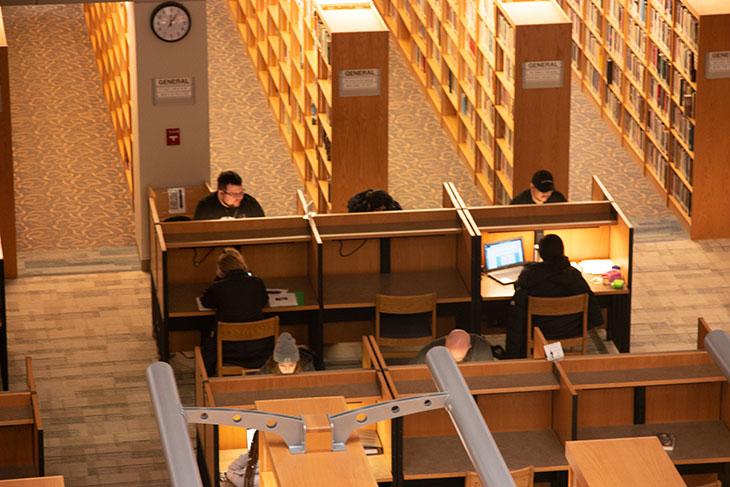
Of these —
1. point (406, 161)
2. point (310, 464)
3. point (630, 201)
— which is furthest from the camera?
point (406, 161)

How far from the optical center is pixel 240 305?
8.90 meters

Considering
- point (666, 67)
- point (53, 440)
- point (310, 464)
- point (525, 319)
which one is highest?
point (666, 67)

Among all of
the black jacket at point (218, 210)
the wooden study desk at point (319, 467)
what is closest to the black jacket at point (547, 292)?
the black jacket at point (218, 210)

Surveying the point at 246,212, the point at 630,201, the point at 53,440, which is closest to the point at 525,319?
the point at 246,212

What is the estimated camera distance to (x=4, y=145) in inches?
422

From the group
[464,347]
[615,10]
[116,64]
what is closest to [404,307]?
[464,347]

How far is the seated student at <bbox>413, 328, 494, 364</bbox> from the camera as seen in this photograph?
310 inches

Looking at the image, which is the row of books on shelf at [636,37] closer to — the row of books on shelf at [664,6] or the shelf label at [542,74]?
the row of books on shelf at [664,6]

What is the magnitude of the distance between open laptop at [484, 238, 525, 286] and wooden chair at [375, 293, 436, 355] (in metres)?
0.72

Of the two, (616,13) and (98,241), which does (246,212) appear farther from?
(616,13)

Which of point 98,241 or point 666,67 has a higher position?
point 666,67

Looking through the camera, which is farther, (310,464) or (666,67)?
(666,67)

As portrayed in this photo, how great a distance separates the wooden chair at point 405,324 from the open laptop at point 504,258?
72 cm

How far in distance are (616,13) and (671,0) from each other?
1.74m
